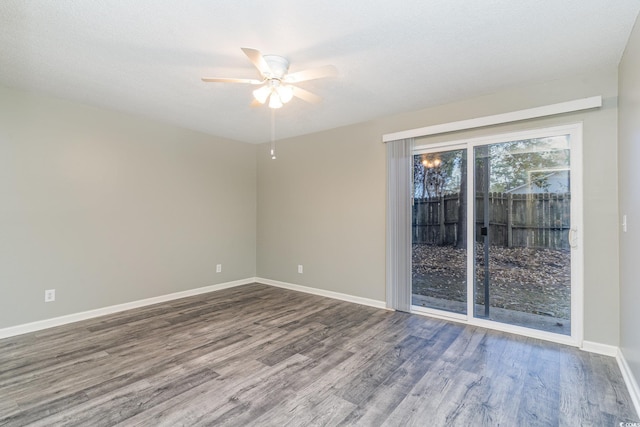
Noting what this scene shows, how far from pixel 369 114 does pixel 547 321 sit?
2952 mm

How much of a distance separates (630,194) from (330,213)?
3116 mm

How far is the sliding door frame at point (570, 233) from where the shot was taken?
2.71 m

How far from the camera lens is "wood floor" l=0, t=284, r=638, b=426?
1.83m

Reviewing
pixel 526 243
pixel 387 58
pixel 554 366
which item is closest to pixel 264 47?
pixel 387 58

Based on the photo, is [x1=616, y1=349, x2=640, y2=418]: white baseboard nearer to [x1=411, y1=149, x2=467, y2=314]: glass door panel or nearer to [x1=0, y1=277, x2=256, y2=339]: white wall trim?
[x1=411, y1=149, x2=467, y2=314]: glass door panel

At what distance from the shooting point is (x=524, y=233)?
307 cm

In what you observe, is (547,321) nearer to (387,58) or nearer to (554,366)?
(554,366)

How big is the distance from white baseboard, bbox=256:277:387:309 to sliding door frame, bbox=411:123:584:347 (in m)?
0.94

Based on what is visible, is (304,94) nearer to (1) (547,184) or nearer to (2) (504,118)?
(2) (504,118)

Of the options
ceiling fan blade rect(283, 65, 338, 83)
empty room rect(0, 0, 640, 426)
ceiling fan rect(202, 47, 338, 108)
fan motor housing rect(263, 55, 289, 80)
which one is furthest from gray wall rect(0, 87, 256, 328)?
ceiling fan blade rect(283, 65, 338, 83)

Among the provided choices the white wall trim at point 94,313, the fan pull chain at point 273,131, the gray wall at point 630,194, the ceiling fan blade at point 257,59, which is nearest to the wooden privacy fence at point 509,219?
the gray wall at point 630,194

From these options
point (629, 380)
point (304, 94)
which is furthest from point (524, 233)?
point (304, 94)

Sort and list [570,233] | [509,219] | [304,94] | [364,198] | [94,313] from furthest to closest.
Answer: [364,198]
[94,313]
[509,219]
[570,233]
[304,94]

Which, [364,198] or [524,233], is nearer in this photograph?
[524,233]
